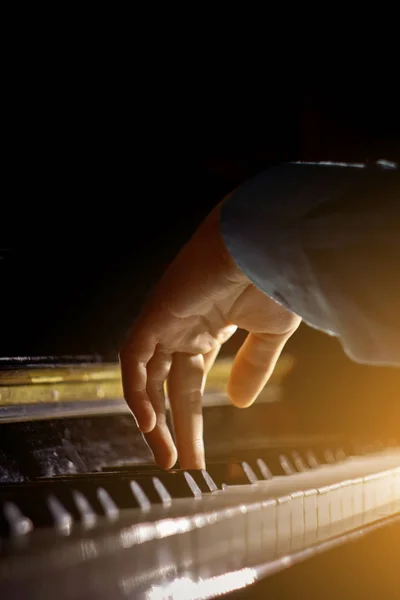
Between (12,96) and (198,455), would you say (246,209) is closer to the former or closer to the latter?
(198,455)

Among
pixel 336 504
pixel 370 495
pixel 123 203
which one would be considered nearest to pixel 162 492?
pixel 336 504

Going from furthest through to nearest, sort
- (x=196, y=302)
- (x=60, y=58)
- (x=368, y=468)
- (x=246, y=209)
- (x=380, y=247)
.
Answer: (x=60, y=58), (x=368, y=468), (x=196, y=302), (x=246, y=209), (x=380, y=247)

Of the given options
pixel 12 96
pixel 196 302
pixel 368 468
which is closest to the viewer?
pixel 196 302

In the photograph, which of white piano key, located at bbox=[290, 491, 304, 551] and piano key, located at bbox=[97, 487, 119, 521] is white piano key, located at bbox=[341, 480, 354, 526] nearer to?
white piano key, located at bbox=[290, 491, 304, 551]

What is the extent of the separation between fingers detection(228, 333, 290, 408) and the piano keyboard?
116 mm

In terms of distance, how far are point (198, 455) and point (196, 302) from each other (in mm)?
239

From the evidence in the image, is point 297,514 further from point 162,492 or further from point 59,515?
point 59,515

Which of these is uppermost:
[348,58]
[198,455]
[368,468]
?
[348,58]

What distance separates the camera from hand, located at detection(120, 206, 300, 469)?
3.07 ft

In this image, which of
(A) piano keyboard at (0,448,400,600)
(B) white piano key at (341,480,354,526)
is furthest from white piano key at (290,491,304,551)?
(B) white piano key at (341,480,354,526)

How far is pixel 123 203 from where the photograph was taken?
1.53 metres

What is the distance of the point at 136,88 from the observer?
5.83 ft

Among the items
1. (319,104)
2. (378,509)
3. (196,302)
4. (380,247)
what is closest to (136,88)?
(319,104)

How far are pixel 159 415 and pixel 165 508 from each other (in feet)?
0.86
